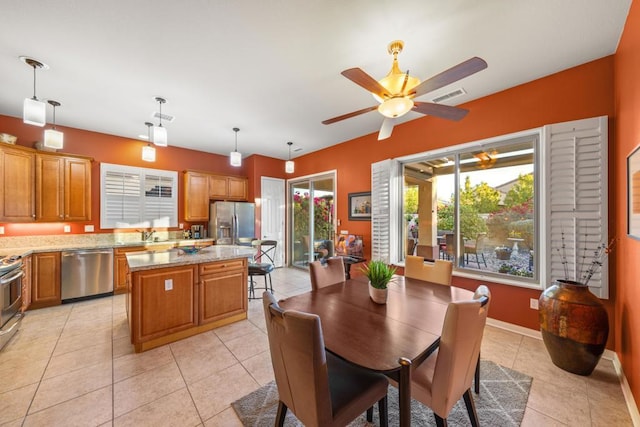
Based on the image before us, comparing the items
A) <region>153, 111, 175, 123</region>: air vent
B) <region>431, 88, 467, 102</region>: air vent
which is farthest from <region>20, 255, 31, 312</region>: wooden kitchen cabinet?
<region>431, 88, 467, 102</region>: air vent

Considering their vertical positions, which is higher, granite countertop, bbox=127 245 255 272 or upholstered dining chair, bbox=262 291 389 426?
granite countertop, bbox=127 245 255 272

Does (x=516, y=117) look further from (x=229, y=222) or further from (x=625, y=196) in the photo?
(x=229, y=222)

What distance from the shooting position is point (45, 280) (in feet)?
11.6

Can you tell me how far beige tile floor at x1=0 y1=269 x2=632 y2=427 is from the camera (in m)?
1.67

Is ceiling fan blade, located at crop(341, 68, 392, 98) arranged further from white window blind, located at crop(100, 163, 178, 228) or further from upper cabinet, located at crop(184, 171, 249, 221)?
white window blind, located at crop(100, 163, 178, 228)

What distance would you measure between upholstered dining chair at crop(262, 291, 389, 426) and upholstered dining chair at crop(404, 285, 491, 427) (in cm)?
24

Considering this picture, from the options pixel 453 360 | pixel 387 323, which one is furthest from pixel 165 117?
pixel 453 360

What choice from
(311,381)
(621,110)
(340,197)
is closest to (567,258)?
(621,110)

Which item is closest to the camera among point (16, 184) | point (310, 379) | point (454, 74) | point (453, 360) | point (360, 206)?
point (310, 379)

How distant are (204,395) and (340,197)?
3767 mm

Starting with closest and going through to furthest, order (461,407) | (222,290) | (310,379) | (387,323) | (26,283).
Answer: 1. (310,379)
2. (387,323)
3. (461,407)
4. (222,290)
5. (26,283)

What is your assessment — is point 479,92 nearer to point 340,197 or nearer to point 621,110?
point 621,110

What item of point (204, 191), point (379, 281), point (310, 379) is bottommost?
point (310, 379)

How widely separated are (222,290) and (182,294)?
1.47 feet
